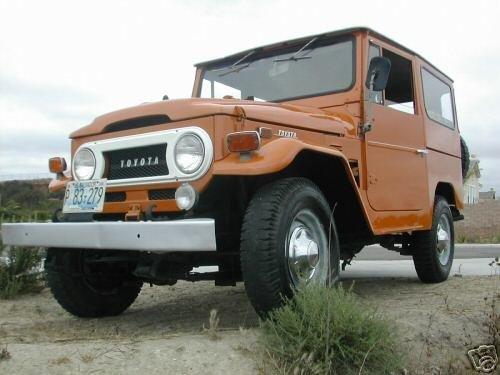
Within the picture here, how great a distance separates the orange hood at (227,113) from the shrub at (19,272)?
7.45 feet

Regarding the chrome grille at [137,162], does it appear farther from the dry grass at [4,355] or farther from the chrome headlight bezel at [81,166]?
the dry grass at [4,355]

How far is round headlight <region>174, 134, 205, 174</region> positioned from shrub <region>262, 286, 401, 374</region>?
42.6 inches

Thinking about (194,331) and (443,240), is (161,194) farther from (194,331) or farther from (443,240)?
(443,240)

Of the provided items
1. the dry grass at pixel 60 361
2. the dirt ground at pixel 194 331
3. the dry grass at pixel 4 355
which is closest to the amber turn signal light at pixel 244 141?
the dirt ground at pixel 194 331

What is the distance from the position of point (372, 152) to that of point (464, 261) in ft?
13.4

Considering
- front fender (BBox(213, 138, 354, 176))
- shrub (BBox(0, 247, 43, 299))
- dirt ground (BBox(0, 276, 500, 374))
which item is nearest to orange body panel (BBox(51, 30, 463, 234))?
front fender (BBox(213, 138, 354, 176))

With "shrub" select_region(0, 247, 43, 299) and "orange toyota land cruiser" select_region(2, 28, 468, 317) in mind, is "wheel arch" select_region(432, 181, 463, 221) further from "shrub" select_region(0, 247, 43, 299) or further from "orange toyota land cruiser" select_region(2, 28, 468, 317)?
"shrub" select_region(0, 247, 43, 299)

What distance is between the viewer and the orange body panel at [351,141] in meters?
3.75

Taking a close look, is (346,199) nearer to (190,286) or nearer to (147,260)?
(147,260)

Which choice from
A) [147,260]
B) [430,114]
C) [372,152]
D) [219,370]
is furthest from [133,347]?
[430,114]

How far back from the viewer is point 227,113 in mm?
3789

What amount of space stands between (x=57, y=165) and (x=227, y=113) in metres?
1.66

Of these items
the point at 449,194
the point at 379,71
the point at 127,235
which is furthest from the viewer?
the point at 449,194

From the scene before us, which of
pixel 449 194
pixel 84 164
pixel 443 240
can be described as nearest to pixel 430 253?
pixel 443 240
